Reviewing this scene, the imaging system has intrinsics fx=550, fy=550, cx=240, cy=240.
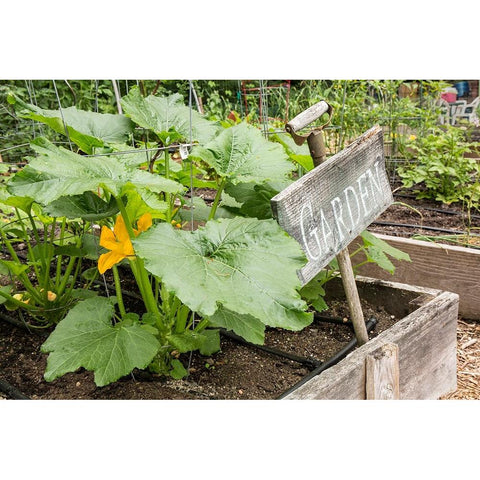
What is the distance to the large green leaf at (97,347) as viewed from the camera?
1.14m

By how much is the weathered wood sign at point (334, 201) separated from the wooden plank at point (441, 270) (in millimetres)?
739

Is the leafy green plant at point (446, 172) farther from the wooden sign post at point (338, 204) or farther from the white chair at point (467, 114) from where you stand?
the wooden sign post at point (338, 204)

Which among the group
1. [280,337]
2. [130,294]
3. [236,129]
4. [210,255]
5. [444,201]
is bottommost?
[444,201]

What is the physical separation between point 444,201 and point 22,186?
2620 millimetres

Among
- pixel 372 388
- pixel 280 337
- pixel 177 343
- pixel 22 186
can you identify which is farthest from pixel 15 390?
pixel 372 388

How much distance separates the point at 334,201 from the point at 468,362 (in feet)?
3.42

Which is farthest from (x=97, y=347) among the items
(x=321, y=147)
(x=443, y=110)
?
(x=443, y=110)

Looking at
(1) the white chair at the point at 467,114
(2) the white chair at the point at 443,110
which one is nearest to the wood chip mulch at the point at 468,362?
(2) the white chair at the point at 443,110

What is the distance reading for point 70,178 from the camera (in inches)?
41.2

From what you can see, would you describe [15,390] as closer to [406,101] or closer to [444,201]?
[444,201]

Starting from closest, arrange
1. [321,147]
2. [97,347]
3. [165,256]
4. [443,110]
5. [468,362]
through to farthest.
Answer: [165,256], [97,347], [321,147], [468,362], [443,110]

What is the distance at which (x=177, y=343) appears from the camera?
1.25 metres

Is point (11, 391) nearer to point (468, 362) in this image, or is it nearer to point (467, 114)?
point (468, 362)

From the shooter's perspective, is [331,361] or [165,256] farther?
[331,361]
